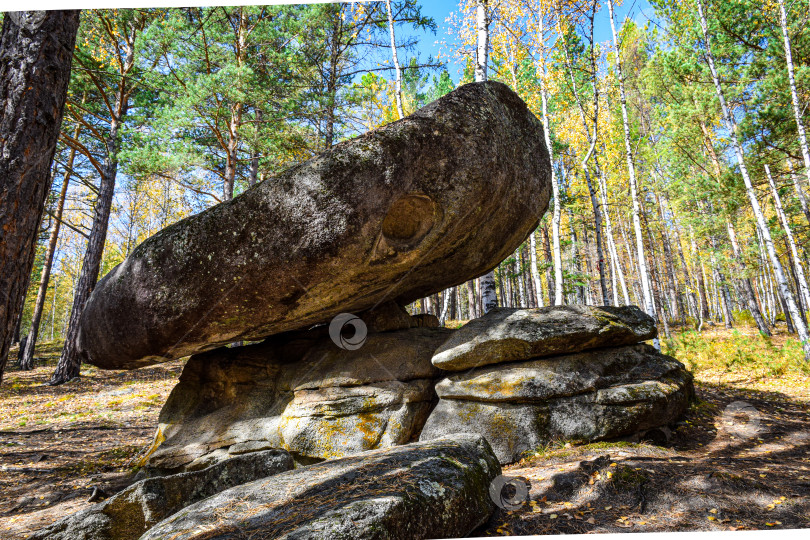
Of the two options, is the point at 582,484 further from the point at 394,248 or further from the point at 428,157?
the point at 428,157

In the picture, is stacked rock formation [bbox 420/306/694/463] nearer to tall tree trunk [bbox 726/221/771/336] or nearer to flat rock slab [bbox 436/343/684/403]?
flat rock slab [bbox 436/343/684/403]

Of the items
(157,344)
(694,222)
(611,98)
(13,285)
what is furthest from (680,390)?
(611,98)

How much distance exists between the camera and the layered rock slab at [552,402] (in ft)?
15.1

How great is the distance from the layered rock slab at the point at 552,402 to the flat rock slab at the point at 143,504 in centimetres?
229

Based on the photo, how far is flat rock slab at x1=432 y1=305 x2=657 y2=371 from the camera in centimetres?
508

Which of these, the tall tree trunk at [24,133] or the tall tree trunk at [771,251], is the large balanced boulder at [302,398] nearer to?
the tall tree trunk at [24,133]

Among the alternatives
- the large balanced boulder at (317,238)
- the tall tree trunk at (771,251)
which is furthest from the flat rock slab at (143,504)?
the tall tree trunk at (771,251)

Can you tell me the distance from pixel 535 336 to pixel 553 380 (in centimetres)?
57

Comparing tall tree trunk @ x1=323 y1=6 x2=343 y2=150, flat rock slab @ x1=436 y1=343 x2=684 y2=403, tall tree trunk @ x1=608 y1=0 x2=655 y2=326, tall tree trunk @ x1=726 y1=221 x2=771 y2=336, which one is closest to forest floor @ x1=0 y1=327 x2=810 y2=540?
flat rock slab @ x1=436 y1=343 x2=684 y2=403

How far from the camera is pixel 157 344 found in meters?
4.81

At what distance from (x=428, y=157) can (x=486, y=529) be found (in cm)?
354

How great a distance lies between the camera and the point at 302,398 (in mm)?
5457

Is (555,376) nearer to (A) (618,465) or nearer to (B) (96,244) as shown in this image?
(A) (618,465)

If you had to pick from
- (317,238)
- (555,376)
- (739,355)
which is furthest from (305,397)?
(739,355)
